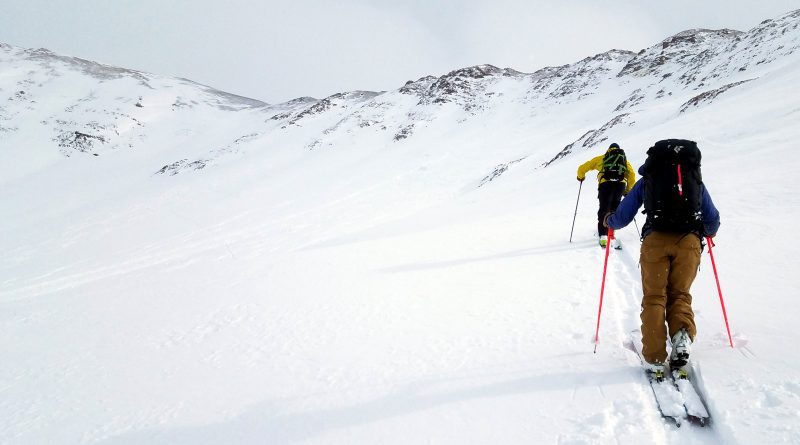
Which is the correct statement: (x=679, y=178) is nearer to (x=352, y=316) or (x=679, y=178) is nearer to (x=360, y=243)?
(x=352, y=316)

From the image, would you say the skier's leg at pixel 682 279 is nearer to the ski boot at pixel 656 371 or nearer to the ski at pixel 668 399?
the ski boot at pixel 656 371

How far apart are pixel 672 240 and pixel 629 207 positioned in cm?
54

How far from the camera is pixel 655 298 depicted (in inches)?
133

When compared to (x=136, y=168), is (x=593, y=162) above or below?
below

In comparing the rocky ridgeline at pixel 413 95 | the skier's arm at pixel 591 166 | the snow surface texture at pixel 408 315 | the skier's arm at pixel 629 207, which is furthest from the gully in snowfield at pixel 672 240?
the rocky ridgeline at pixel 413 95

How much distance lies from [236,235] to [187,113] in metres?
68.2

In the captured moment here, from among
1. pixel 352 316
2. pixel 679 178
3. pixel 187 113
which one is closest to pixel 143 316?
pixel 352 316

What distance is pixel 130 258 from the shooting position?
52.9ft

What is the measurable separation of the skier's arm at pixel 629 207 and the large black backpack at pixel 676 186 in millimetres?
308

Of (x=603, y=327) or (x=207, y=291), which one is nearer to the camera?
(x=603, y=327)

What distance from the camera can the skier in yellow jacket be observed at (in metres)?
7.43

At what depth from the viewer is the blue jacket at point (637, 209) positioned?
3323 mm

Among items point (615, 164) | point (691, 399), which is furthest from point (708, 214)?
point (615, 164)

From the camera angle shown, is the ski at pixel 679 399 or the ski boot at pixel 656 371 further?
the ski boot at pixel 656 371
